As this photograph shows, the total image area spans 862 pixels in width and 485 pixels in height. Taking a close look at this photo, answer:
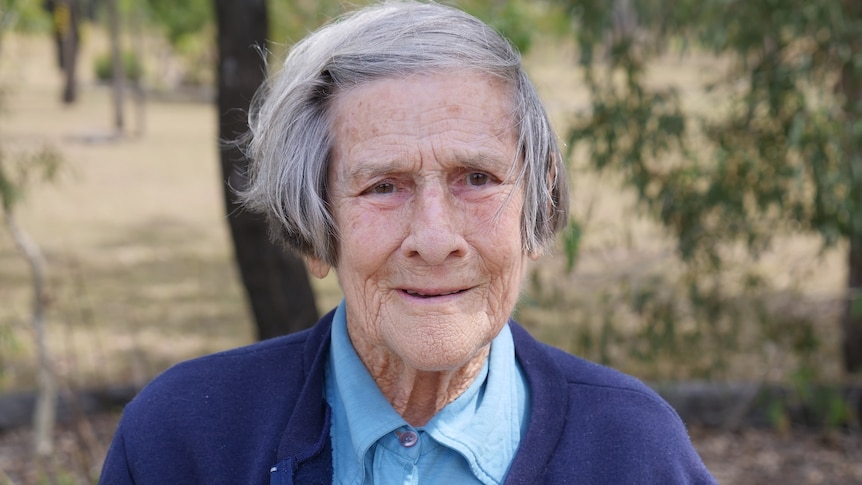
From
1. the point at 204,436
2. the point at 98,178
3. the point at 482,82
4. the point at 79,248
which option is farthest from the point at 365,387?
the point at 98,178

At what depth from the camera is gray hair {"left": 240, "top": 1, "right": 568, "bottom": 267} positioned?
1.65 m

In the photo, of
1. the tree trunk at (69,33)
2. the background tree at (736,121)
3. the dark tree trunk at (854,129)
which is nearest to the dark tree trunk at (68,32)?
the tree trunk at (69,33)

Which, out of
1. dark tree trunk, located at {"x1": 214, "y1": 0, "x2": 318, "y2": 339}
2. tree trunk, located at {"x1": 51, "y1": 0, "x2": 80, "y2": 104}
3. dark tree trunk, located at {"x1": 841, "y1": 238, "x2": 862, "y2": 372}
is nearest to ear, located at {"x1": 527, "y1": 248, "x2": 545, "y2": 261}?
dark tree trunk, located at {"x1": 214, "y1": 0, "x2": 318, "y2": 339}

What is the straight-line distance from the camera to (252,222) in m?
4.48

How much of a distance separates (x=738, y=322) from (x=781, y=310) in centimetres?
65

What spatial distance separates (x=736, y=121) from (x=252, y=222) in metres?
2.47

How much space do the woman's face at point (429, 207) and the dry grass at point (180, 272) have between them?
216 centimetres

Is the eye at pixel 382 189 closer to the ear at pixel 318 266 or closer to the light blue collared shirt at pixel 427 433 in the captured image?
the ear at pixel 318 266

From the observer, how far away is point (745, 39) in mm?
4711

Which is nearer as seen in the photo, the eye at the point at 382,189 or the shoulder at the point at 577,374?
the eye at the point at 382,189

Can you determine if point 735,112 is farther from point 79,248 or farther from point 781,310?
point 79,248

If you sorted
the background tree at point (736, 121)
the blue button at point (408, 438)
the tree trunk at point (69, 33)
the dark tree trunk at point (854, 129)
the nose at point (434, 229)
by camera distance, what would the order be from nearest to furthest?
the nose at point (434, 229) → the blue button at point (408, 438) → the dark tree trunk at point (854, 129) → the background tree at point (736, 121) → the tree trunk at point (69, 33)

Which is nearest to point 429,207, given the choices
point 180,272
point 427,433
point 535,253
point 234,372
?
point 535,253

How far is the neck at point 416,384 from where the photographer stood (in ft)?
5.90
